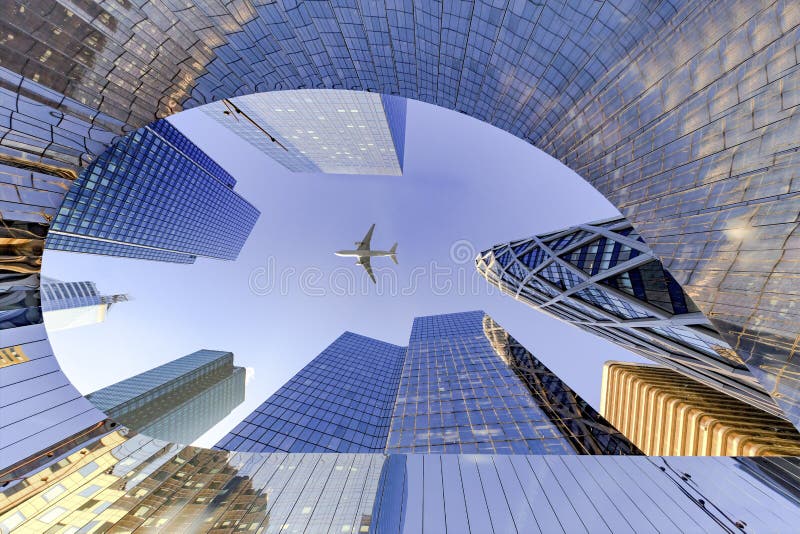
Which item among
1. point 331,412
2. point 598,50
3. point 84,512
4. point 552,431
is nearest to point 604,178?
point 598,50

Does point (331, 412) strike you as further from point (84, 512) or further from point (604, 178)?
point (604, 178)

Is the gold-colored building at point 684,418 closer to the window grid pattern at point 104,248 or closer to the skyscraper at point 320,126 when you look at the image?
the skyscraper at point 320,126

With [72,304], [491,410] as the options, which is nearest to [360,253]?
[491,410]

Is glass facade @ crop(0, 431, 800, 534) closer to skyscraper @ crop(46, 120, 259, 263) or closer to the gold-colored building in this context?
the gold-colored building

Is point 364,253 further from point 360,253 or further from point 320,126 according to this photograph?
point 320,126

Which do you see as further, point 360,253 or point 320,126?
point 320,126

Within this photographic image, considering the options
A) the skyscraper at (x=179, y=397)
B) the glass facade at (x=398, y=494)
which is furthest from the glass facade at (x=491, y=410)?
the skyscraper at (x=179, y=397)
